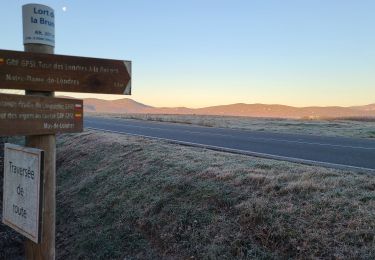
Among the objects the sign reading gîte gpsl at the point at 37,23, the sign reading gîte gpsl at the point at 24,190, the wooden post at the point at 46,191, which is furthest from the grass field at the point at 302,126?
the sign reading gîte gpsl at the point at 24,190

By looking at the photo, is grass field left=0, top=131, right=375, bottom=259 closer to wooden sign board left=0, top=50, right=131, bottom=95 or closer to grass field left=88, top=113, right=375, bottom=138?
wooden sign board left=0, top=50, right=131, bottom=95

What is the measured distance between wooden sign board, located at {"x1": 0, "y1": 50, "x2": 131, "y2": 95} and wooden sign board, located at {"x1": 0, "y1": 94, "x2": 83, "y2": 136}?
0.13 metres

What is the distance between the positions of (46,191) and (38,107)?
808mm

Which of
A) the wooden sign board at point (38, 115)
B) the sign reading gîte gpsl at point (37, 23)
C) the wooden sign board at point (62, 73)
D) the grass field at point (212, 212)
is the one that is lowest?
the grass field at point (212, 212)

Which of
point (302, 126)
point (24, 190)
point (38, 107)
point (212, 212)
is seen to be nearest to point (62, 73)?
point (38, 107)

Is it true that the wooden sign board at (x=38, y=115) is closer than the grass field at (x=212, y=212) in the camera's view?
Yes

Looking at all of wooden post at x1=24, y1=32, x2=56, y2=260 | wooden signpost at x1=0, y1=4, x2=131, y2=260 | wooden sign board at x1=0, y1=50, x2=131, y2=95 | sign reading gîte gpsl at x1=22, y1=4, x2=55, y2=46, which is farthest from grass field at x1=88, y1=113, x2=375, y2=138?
sign reading gîte gpsl at x1=22, y1=4, x2=55, y2=46

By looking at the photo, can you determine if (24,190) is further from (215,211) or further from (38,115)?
(215,211)

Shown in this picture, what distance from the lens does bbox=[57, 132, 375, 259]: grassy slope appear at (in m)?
5.09

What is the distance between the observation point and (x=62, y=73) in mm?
3807

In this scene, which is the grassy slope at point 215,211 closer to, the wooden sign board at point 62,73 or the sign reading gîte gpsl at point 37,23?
the wooden sign board at point 62,73

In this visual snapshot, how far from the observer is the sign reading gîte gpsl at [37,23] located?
12.0ft

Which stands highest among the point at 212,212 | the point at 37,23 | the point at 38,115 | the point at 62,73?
the point at 37,23

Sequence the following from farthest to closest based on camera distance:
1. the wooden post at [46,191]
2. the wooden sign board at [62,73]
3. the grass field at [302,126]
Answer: the grass field at [302,126], the wooden post at [46,191], the wooden sign board at [62,73]
